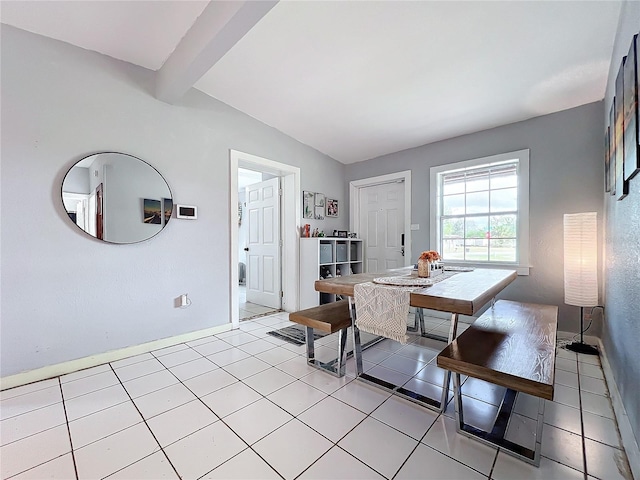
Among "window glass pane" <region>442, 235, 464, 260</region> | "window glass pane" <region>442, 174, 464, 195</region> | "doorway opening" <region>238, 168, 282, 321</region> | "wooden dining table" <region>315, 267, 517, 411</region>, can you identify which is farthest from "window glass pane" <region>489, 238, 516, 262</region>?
Answer: "doorway opening" <region>238, 168, 282, 321</region>

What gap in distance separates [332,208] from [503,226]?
2.43 m

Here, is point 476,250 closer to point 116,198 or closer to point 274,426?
point 274,426

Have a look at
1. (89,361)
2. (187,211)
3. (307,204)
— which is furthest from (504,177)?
(89,361)

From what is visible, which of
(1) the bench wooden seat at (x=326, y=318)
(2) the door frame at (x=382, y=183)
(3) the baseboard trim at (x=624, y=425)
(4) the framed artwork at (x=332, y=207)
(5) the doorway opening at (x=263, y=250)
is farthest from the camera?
(4) the framed artwork at (x=332, y=207)

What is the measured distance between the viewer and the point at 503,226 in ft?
11.0

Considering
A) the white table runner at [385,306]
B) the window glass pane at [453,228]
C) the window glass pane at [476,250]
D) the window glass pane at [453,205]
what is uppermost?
the window glass pane at [453,205]

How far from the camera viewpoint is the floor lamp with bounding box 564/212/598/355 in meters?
2.55

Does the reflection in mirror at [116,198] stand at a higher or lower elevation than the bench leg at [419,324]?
higher

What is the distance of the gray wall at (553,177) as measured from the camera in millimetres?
2785

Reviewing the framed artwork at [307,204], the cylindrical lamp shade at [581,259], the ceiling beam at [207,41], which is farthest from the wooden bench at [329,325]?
the cylindrical lamp shade at [581,259]

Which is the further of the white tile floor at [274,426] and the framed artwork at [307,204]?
the framed artwork at [307,204]

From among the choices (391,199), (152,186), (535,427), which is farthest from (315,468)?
(391,199)

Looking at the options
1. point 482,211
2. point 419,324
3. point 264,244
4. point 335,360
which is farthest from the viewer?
point 264,244

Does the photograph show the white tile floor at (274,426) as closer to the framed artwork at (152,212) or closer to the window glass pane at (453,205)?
the framed artwork at (152,212)
